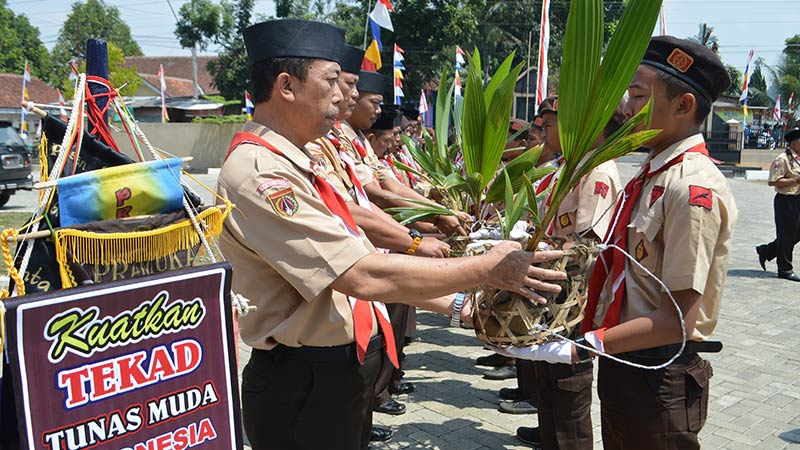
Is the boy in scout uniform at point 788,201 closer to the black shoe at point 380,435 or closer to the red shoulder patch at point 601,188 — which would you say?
the red shoulder patch at point 601,188

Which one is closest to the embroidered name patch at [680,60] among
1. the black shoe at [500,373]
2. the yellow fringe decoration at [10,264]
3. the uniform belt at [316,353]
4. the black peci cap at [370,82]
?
the uniform belt at [316,353]

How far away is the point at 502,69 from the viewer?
2.91 metres

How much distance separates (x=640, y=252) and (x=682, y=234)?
0.18m

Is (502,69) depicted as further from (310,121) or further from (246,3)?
(246,3)

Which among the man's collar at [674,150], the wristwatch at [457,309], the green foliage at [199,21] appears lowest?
the wristwatch at [457,309]

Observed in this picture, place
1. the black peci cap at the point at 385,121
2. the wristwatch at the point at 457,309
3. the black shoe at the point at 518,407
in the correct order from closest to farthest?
the wristwatch at the point at 457,309, the black shoe at the point at 518,407, the black peci cap at the point at 385,121

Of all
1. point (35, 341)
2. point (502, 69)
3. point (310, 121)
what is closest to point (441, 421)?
point (502, 69)

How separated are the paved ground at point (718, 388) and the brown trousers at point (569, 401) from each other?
70cm

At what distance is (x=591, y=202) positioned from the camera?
128 inches

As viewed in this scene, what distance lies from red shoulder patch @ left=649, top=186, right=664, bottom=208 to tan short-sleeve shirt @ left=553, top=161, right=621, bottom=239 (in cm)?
94

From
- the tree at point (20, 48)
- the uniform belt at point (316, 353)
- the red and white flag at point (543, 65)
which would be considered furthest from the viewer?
the tree at point (20, 48)

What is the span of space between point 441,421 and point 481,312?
7.96 feet

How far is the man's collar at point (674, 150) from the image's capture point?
2217 mm

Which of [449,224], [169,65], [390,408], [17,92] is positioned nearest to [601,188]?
[449,224]
